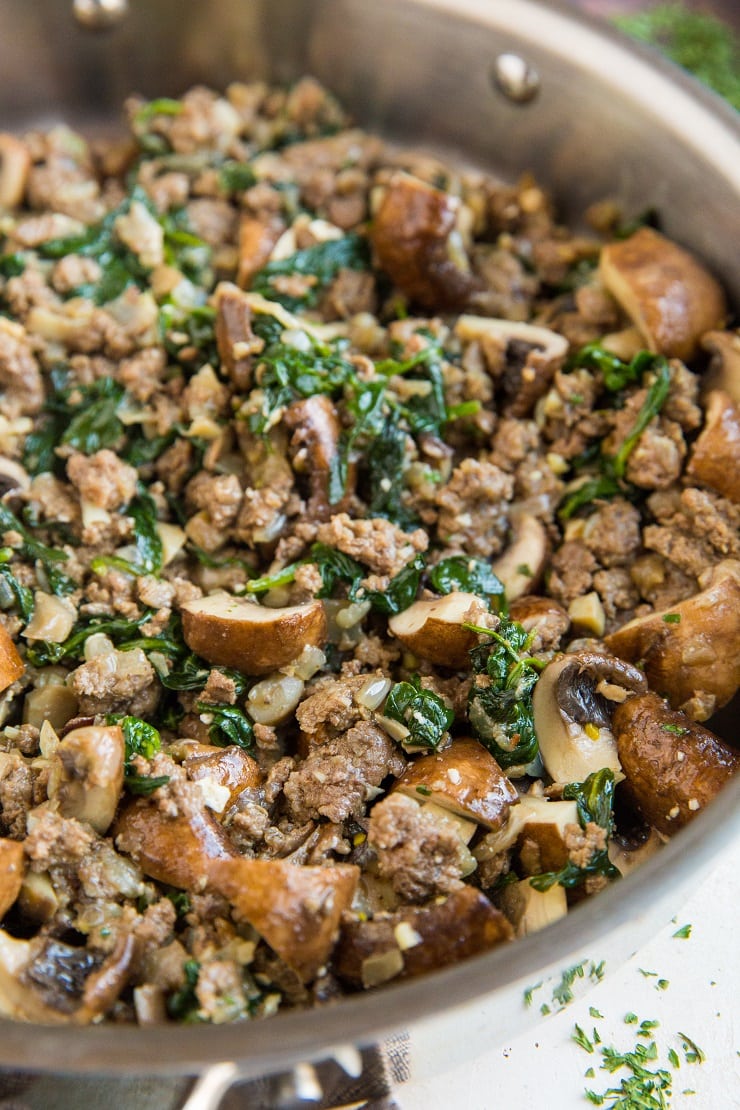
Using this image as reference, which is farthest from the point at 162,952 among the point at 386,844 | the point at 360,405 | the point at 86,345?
the point at 86,345

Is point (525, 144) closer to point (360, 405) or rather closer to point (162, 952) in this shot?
point (360, 405)

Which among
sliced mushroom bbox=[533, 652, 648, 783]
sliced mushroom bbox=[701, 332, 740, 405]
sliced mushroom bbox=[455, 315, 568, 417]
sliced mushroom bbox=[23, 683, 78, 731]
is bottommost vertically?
sliced mushroom bbox=[23, 683, 78, 731]

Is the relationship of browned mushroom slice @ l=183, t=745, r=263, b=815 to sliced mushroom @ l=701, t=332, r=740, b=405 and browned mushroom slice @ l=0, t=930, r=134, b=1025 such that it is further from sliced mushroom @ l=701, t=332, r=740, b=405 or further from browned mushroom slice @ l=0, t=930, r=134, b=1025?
sliced mushroom @ l=701, t=332, r=740, b=405

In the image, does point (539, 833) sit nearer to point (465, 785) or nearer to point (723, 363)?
point (465, 785)

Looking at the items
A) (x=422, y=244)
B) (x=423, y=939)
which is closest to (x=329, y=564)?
(x=423, y=939)

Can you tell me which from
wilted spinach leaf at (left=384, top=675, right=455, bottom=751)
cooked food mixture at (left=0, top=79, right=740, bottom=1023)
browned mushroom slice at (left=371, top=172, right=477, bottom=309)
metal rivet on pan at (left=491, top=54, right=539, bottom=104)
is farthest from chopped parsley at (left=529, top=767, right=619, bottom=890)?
metal rivet on pan at (left=491, top=54, right=539, bottom=104)

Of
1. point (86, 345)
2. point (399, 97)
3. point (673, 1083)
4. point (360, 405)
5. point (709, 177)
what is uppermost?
point (709, 177)
